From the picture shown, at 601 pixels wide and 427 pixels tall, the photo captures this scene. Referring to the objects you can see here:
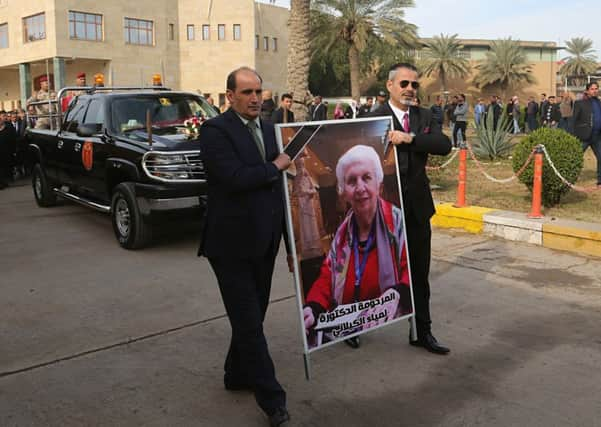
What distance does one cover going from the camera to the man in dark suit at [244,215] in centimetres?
335

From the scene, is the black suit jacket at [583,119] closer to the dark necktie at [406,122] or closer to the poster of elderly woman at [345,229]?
the dark necktie at [406,122]

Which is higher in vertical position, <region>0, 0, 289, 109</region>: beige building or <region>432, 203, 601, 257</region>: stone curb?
<region>0, 0, 289, 109</region>: beige building

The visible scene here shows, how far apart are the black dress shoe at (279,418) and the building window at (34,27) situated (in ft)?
149

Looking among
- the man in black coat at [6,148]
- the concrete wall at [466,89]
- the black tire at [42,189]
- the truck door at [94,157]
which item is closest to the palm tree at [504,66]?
the concrete wall at [466,89]

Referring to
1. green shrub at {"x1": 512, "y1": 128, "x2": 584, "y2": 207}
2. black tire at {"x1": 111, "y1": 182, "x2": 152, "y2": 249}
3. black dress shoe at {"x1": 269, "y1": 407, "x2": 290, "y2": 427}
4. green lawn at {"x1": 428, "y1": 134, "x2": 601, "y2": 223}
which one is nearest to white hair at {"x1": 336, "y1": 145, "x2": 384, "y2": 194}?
black dress shoe at {"x1": 269, "y1": 407, "x2": 290, "y2": 427}

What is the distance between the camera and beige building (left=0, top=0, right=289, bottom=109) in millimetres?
42969

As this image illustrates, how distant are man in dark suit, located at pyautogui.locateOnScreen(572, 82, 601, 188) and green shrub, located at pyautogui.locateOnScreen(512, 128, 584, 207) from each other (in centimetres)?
271

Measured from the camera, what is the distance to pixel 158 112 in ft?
28.2

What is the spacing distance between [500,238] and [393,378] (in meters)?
4.61

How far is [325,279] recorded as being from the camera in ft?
12.8

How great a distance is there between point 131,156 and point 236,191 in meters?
4.65

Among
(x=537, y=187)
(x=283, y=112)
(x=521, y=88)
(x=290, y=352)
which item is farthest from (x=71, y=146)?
(x=521, y=88)

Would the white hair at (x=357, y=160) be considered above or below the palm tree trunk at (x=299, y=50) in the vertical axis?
below

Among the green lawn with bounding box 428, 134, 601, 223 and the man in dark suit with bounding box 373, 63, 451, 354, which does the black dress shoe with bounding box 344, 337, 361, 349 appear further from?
the green lawn with bounding box 428, 134, 601, 223
